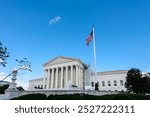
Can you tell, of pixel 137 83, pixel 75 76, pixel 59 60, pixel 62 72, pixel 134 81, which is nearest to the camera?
pixel 137 83

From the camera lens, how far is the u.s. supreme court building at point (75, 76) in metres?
55.7

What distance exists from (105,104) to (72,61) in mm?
49933

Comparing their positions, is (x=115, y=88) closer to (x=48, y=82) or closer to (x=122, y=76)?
(x=122, y=76)

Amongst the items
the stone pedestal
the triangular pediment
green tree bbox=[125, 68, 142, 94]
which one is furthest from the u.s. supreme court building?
the stone pedestal

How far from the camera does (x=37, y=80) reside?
7231cm

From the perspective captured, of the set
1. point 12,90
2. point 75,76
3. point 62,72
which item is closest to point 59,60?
point 62,72

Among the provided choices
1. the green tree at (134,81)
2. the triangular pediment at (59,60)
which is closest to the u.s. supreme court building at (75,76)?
the triangular pediment at (59,60)

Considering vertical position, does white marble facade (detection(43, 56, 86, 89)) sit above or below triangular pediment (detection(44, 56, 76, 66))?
below

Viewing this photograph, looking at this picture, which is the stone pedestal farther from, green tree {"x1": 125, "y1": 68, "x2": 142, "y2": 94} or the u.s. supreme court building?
the u.s. supreme court building

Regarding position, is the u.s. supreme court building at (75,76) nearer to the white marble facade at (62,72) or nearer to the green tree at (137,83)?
the white marble facade at (62,72)

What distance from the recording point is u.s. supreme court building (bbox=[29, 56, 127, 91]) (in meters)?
55.7

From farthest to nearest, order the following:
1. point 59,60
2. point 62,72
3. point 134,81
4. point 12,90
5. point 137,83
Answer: point 59,60
point 62,72
point 134,81
point 137,83
point 12,90

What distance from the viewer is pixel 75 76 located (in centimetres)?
5662

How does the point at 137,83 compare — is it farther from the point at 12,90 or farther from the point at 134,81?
the point at 12,90
